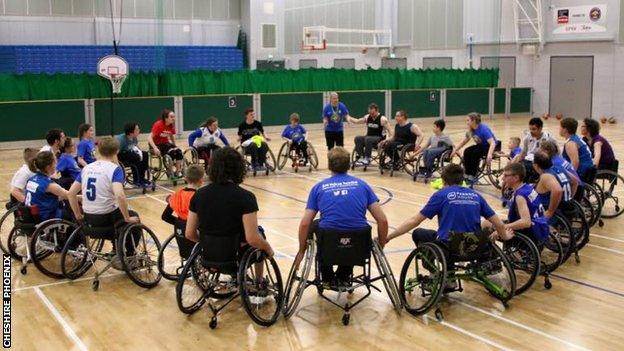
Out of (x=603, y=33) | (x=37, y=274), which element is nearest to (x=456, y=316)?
(x=37, y=274)

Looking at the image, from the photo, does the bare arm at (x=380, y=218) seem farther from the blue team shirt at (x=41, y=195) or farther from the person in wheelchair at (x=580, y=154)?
the person in wheelchair at (x=580, y=154)

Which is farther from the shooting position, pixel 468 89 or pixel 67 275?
pixel 468 89

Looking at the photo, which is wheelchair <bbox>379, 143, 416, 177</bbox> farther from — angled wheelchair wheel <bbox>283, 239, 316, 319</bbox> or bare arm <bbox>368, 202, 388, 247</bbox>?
angled wheelchair wheel <bbox>283, 239, 316, 319</bbox>

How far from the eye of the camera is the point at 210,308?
5281 mm

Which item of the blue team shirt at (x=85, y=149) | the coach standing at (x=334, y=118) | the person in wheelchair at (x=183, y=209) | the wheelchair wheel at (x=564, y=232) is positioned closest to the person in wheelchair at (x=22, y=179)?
the person in wheelchair at (x=183, y=209)

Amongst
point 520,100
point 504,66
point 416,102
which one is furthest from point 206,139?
point 504,66

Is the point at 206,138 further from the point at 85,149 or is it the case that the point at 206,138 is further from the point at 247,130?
the point at 85,149

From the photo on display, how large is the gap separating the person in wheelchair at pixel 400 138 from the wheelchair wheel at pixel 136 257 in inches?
244

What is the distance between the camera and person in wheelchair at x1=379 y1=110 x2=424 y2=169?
11531mm

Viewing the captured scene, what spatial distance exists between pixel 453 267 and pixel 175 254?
9.70 ft

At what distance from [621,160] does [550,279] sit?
341 inches

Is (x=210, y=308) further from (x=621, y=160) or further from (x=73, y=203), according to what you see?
(x=621, y=160)

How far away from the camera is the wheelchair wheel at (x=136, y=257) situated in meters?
5.82

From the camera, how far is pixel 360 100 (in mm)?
21328
